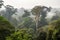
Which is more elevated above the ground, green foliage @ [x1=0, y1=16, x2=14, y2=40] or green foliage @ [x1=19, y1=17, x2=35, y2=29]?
green foliage @ [x1=0, y1=16, x2=14, y2=40]

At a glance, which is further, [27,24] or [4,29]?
[27,24]

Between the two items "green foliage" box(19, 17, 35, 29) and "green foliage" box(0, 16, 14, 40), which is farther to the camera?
"green foliage" box(19, 17, 35, 29)

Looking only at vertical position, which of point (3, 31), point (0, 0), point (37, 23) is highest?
point (0, 0)

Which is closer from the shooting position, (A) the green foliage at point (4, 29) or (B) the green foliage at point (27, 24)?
(A) the green foliage at point (4, 29)

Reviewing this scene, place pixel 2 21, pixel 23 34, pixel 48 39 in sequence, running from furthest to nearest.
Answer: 1. pixel 48 39
2. pixel 2 21
3. pixel 23 34

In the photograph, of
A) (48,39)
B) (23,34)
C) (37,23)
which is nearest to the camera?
(23,34)

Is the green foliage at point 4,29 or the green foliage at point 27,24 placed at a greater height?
the green foliage at point 4,29

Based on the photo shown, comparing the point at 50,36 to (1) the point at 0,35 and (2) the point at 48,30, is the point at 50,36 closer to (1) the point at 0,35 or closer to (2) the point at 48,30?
(2) the point at 48,30

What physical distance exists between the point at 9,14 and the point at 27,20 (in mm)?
10754

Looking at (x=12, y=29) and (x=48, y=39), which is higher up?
(x=12, y=29)

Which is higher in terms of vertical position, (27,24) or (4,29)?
(4,29)

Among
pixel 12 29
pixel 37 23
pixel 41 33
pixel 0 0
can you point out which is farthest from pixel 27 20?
pixel 12 29

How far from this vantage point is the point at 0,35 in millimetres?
17188

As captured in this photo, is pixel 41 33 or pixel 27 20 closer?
pixel 41 33
